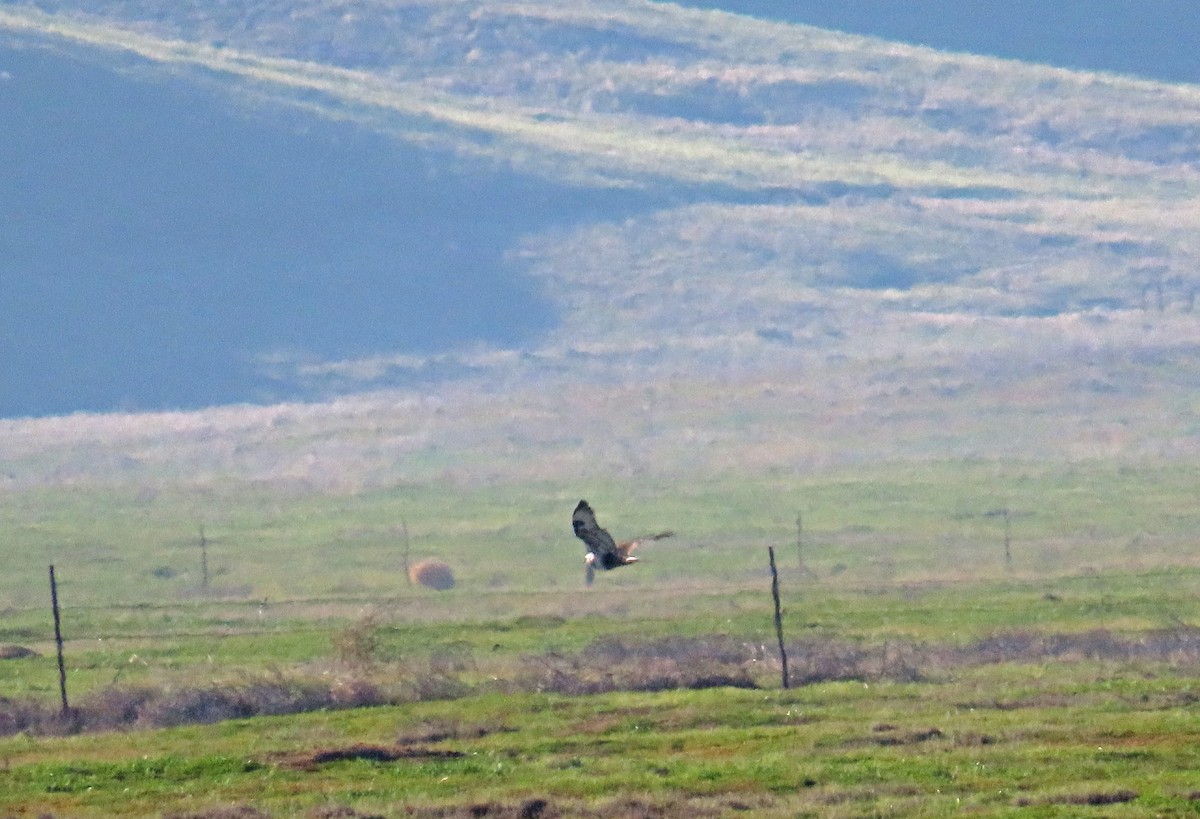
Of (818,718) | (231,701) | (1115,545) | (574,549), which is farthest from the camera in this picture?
(574,549)

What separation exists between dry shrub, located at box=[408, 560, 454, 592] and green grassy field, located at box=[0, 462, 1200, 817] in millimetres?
1241

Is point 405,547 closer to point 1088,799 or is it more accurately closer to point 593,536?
point 1088,799

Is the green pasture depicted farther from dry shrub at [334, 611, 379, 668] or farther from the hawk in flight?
the hawk in flight

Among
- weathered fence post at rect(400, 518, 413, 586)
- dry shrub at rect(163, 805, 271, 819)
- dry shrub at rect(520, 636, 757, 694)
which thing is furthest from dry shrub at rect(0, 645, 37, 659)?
dry shrub at rect(163, 805, 271, 819)

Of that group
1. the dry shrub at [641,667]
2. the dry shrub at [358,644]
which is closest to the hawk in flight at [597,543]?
the dry shrub at [641,667]

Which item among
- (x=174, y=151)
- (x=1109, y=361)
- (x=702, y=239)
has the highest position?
(x=174, y=151)

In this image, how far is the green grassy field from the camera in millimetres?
30688

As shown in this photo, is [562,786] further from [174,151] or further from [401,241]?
[174,151]

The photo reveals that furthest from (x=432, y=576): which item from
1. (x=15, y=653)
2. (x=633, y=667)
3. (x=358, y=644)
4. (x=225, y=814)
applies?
(x=225, y=814)

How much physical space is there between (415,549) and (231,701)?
4591 cm

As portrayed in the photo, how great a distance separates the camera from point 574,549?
287ft

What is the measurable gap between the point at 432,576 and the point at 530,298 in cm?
9231

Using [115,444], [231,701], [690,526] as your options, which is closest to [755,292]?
[115,444]

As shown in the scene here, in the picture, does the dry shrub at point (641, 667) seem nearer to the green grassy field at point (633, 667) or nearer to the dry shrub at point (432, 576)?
the green grassy field at point (633, 667)
